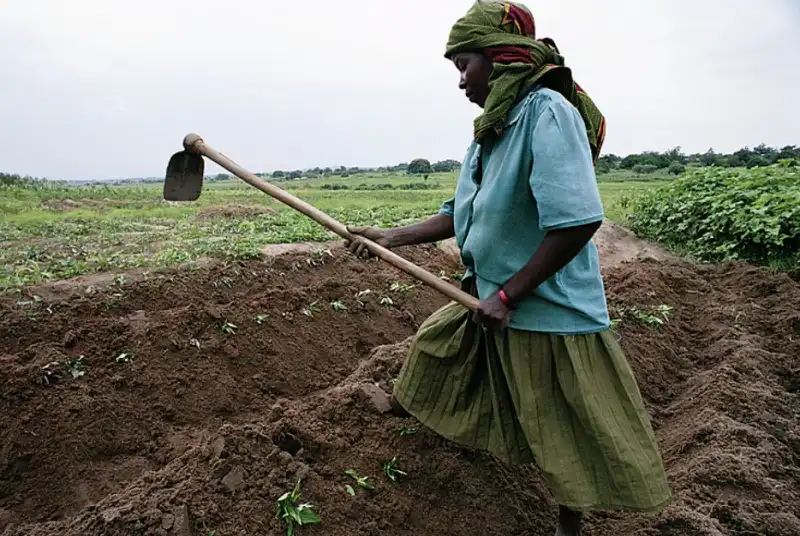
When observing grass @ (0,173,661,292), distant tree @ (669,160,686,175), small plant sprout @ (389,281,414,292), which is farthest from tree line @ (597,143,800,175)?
small plant sprout @ (389,281,414,292)

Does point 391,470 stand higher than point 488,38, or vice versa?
point 488,38

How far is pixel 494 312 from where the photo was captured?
6.45 feet

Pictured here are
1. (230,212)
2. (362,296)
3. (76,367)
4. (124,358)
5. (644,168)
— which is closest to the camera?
(76,367)

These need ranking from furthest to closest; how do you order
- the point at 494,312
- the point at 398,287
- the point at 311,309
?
the point at 398,287 < the point at 311,309 < the point at 494,312

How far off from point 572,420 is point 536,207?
679 mm

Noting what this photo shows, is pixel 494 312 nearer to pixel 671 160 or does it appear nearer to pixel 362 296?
pixel 362 296

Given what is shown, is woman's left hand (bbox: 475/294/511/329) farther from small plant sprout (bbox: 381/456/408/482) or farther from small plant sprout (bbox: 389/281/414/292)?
small plant sprout (bbox: 389/281/414/292)

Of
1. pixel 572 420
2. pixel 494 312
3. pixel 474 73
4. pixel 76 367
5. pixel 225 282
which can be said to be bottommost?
pixel 76 367

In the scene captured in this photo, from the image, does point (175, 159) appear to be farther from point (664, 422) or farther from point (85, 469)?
point (664, 422)

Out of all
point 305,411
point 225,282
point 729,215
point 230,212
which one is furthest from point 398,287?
point 230,212

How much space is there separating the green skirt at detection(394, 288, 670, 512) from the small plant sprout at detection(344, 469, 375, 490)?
0.46 meters

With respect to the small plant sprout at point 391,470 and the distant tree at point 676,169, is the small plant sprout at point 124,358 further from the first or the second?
the distant tree at point 676,169

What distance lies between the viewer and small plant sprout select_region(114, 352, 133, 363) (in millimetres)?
3908

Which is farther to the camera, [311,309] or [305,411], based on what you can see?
[311,309]
